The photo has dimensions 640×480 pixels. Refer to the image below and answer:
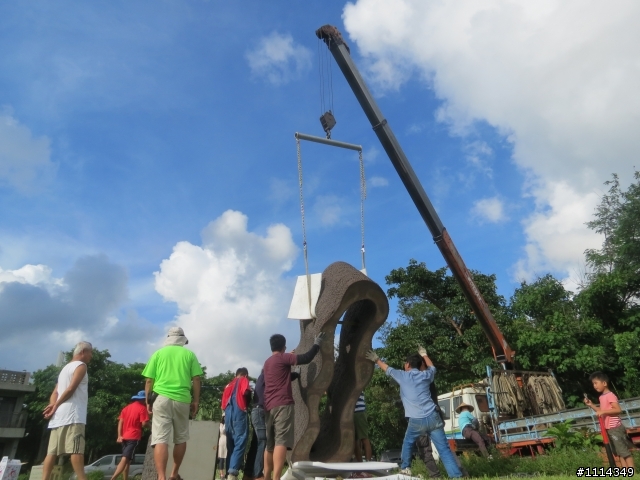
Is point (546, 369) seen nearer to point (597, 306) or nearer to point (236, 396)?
point (597, 306)

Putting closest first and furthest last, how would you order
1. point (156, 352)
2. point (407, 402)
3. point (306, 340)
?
point (156, 352) → point (407, 402) → point (306, 340)

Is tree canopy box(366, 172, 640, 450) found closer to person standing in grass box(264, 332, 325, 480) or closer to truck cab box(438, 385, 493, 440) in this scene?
truck cab box(438, 385, 493, 440)

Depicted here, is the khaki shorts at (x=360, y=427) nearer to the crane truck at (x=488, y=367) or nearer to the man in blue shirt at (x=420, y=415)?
the man in blue shirt at (x=420, y=415)

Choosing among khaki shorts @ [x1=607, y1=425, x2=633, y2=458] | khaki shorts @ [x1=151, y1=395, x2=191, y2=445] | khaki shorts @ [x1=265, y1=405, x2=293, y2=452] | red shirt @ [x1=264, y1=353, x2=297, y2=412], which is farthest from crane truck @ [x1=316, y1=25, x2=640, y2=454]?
khaki shorts @ [x1=151, y1=395, x2=191, y2=445]

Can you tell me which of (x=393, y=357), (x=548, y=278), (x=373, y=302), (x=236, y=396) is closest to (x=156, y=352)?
(x=236, y=396)

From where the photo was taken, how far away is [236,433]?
22.7ft

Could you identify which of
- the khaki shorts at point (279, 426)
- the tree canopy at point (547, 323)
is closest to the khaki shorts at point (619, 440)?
the khaki shorts at point (279, 426)

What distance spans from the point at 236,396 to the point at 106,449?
27664 mm

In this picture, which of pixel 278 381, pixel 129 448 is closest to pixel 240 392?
pixel 278 381

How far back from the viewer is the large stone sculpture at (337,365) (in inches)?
253

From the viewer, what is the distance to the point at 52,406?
201 inches

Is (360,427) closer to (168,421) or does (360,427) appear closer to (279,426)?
(279,426)

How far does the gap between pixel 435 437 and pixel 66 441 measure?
3.97 meters

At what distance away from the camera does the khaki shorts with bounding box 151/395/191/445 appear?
16.8 feet
